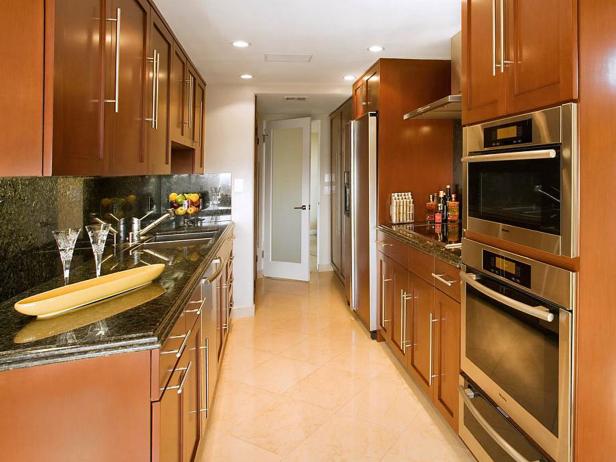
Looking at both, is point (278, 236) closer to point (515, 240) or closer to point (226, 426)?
point (226, 426)

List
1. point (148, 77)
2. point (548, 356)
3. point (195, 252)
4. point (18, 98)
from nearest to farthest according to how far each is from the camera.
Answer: point (18, 98)
point (548, 356)
point (148, 77)
point (195, 252)

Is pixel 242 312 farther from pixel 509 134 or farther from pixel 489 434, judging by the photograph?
pixel 509 134

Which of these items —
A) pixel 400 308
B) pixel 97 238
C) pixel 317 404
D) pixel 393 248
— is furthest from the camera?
pixel 393 248

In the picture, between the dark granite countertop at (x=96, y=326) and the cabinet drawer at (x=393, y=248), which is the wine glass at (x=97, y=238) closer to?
the dark granite countertop at (x=96, y=326)

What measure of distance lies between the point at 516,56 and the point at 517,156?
36 cm

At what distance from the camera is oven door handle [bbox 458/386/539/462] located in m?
1.43

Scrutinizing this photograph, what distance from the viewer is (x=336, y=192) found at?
5.36m

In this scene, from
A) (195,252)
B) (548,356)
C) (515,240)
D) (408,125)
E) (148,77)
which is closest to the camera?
(548,356)

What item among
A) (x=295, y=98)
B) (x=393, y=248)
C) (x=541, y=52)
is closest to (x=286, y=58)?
(x=295, y=98)

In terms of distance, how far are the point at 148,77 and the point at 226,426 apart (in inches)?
70.4


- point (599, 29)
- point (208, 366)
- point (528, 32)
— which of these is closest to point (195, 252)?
point (208, 366)

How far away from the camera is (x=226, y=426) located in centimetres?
214

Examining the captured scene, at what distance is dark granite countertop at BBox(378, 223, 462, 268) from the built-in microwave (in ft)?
0.68

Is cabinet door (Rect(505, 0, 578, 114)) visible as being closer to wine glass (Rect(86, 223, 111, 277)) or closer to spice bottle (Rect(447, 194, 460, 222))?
spice bottle (Rect(447, 194, 460, 222))
